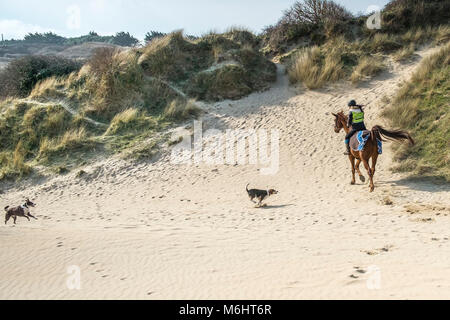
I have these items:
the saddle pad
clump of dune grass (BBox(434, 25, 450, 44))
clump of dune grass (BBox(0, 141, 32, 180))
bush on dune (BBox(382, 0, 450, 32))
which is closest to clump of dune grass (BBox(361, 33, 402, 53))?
bush on dune (BBox(382, 0, 450, 32))

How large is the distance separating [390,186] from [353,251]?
537 centimetres

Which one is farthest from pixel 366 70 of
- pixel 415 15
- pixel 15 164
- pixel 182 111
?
pixel 15 164

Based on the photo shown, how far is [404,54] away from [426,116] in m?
5.54

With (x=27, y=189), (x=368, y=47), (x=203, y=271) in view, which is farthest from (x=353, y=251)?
(x=368, y=47)

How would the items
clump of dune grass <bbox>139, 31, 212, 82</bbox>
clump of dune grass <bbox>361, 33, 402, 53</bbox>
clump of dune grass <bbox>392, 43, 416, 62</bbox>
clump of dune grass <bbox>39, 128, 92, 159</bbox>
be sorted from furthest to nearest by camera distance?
clump of dune grass <bbox>139, 31, 212, 82</bbox> → clump of dune grass <bbox>361, 33, 402, 53</bbox> → clump of dune grass <bbox>392, 43, 416, 62</bbox> → clump of dune grass <bbox>39, 128, 92, 159</bbox>

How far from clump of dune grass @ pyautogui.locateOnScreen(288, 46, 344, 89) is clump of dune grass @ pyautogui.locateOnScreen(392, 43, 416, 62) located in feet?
8.29

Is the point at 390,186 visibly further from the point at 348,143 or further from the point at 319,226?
the point at 319,226

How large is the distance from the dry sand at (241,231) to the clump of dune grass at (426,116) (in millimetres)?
655

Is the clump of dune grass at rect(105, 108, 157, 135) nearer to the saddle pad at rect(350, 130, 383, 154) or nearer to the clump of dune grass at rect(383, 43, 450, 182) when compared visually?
the saddle pad at rect(350, 130, 383, 154)

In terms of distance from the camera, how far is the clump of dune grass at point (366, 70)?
18.1 m

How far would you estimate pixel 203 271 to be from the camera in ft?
20.5

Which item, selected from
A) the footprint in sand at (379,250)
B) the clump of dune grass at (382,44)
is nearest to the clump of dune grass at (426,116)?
the clump of dune grass at (382,44)

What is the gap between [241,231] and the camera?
8.63 m

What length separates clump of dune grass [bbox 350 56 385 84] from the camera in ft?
59.3
